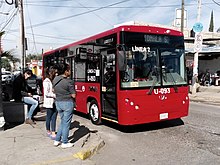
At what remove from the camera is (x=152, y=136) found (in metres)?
7.09

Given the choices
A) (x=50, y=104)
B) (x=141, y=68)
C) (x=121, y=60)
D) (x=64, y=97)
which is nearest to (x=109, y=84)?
(x=141, y=68)

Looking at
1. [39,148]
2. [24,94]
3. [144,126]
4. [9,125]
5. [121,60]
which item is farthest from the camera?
[24,94]

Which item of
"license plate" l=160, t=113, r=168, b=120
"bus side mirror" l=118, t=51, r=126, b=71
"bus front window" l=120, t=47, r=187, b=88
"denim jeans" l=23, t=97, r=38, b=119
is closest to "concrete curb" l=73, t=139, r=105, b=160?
"bus front window" l=120, t=47, r=187, b=88

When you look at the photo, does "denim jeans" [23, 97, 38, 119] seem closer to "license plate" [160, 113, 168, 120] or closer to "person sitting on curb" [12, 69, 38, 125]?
"person sitting on curb" [12, 69, 38, 125]

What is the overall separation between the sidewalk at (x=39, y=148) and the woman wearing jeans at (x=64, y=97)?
0.28m

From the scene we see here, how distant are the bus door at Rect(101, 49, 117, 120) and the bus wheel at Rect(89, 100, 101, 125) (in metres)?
0.43

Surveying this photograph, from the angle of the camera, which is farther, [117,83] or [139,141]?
[117,83]

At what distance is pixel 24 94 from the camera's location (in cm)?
845

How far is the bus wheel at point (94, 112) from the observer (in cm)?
851

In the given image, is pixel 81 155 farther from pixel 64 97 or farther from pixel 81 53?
pixel 81 53

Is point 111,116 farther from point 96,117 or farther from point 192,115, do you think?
point 192,115

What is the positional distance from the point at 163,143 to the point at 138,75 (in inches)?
74.1

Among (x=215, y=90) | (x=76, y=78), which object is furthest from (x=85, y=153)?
(x=215, y=90)

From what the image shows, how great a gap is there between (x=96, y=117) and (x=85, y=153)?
328 centimetres
